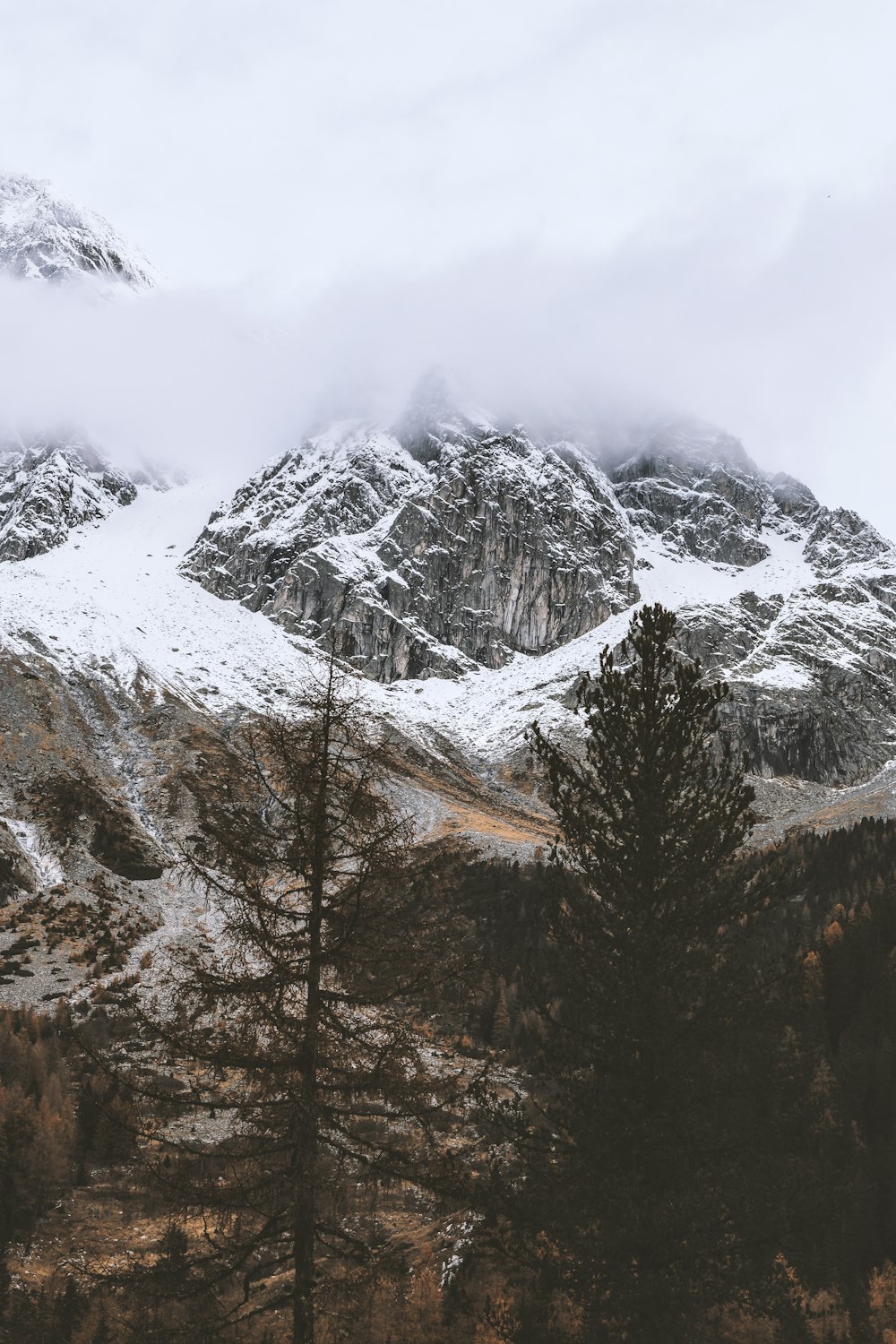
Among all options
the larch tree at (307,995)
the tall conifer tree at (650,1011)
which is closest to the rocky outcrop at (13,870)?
the larch tree at (307,995)

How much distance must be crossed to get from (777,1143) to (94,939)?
236ft

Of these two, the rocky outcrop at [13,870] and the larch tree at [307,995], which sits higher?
→ the larch tree at [307,995]

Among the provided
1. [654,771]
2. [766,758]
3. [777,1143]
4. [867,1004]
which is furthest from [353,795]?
[766,758]

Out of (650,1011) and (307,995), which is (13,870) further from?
(650,1011)

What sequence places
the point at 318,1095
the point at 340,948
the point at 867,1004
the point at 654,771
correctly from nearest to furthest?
1. the point at 318,1095
2. the point at 340,948
3. the point at 654,771
4. the point at 867,1004

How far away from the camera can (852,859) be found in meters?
91.0

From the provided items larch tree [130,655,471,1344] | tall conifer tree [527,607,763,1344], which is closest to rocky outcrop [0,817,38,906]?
larch tree [130,655,471,1344]

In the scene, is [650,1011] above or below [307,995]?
above

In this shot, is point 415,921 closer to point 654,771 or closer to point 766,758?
point 654,771

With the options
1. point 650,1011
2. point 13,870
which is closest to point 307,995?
point 650,1011

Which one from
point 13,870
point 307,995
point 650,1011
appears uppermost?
point 650,1011

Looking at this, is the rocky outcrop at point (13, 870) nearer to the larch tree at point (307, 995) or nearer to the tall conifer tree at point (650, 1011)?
the larch tree at point (307, 995)

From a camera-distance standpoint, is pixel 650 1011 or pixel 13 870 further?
pixel 13 870

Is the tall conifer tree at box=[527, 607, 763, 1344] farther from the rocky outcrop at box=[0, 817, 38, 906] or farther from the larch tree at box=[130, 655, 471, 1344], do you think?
the rocky outcrop at box=[0, 817, 38, 906]
